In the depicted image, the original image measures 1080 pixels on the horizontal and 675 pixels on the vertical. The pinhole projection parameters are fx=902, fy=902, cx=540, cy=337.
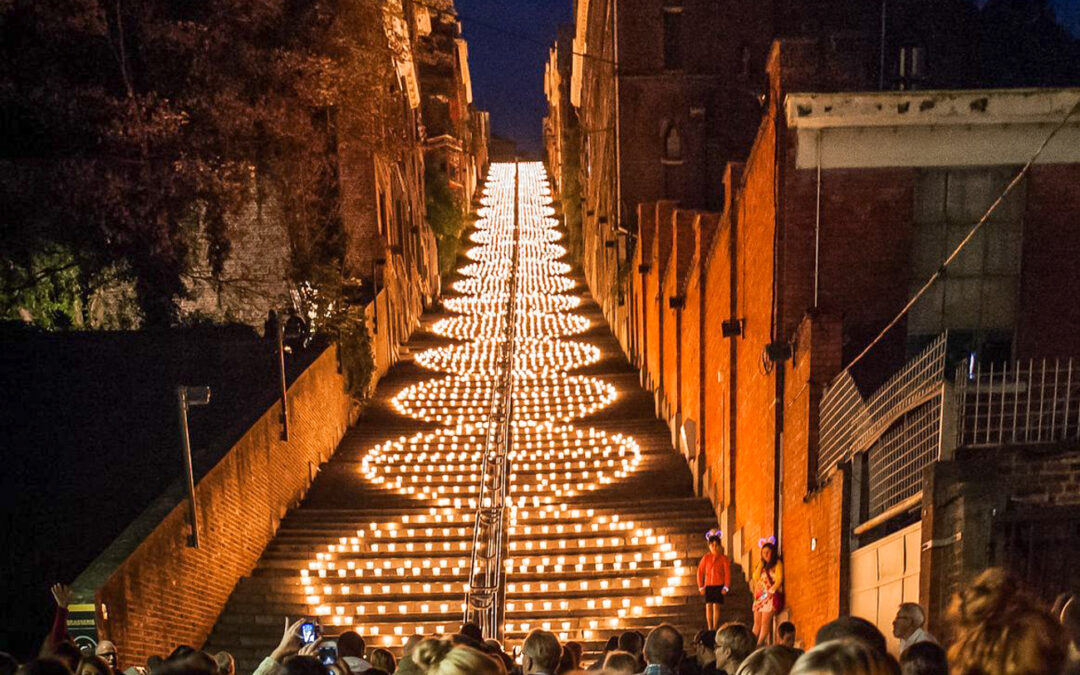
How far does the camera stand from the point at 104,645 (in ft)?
21.6

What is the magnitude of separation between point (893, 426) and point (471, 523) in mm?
7756

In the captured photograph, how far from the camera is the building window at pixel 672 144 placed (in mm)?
28453

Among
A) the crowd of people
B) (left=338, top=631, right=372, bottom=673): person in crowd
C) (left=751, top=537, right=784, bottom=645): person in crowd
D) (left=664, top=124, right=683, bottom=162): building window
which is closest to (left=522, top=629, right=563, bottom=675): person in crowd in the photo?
the crowd of people

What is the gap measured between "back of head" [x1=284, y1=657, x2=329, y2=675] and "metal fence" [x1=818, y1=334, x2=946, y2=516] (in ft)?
14.6

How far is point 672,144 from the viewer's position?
94.0 ft

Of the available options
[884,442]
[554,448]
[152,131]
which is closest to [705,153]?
[554,448]

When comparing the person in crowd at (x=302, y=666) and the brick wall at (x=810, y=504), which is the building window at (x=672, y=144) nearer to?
the brick wall at (x=810, y=504)

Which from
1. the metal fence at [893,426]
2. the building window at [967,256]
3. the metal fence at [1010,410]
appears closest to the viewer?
the metal fence at [1010,410]

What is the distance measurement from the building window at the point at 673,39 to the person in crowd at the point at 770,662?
85.6ft

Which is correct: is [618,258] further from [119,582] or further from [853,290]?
[119,582]

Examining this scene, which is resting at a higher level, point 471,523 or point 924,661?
point 924,661

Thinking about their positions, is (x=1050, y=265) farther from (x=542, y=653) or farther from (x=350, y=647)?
(x=350, y=647)

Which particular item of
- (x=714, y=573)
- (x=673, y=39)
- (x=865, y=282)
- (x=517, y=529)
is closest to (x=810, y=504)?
(x=714, y=573)

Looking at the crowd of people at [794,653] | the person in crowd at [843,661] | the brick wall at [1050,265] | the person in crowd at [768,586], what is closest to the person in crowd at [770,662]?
the crowd of people at [794,653]
